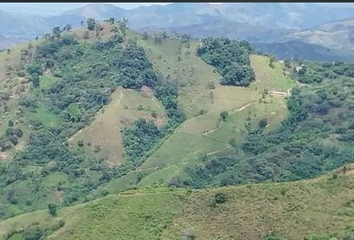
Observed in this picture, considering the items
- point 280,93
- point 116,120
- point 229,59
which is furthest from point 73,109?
point 280,93

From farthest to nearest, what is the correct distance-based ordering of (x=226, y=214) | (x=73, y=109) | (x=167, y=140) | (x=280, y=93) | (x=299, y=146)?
(x=280, y=93)
(x=73, y=109)
(x=167, y=140)
(x=299, y=146)
(x=226, y=214)

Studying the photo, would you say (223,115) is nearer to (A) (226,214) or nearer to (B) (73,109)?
(B) (73,109)

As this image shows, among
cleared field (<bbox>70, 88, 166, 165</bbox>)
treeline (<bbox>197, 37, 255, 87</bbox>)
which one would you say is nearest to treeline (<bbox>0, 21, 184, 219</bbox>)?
cleared field (<bbox>70, 88, 166, 165</bbox>)

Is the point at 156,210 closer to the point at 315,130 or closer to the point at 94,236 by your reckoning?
the point at 94,236

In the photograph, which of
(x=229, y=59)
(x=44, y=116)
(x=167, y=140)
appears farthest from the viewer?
(x=229, y=59)

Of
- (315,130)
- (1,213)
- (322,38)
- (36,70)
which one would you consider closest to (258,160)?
(315,130)

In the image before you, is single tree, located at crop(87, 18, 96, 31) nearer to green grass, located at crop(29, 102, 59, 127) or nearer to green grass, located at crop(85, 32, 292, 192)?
green grass, located at crop(85, 32, 292, 192)
